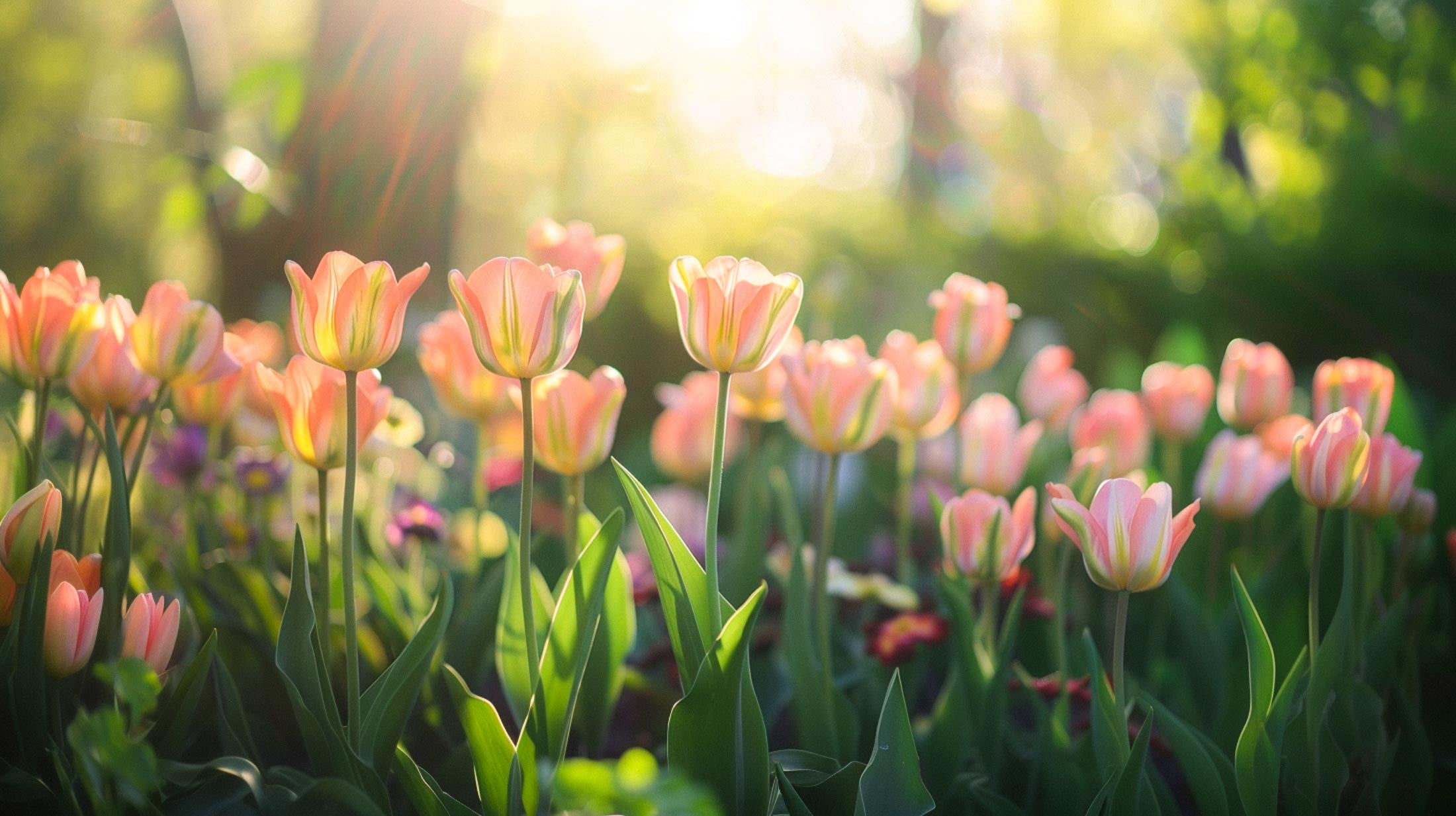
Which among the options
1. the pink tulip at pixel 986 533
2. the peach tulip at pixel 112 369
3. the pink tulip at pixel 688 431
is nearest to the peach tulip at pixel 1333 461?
the pink tulip at pixel 986 533

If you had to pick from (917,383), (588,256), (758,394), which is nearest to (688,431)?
(758,394)

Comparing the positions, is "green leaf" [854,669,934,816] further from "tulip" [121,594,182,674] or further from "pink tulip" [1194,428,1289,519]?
"pink tulip" [1194,428,1289,519]

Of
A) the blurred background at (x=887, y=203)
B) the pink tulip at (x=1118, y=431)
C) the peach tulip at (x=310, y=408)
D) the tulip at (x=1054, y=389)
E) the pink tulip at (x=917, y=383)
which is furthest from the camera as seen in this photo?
the blurred background at (x=887, y=203)

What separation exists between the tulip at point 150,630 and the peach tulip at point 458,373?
1.70ft

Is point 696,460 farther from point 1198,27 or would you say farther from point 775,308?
point 1198,27

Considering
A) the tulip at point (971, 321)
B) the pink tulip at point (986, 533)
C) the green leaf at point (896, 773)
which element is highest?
the tulip at point (971, 321)

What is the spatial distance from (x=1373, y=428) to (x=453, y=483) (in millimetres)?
2002

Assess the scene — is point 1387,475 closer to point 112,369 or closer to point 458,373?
point 458,373

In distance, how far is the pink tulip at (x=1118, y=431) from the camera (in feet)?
5.98

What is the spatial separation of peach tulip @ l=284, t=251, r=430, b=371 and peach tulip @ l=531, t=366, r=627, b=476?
28cm

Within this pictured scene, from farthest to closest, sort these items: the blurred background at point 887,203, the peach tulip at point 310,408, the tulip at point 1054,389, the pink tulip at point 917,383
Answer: the blurred background at point 887,203 → the tulip at point 1054,389 → the pink tulip at point 917,383 → the peach tulip at point 310,408

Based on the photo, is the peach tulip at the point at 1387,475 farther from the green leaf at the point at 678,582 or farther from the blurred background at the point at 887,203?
the blurred background at the point at 887,203

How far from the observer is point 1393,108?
4.16 meters

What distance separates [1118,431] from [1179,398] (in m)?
0.15
